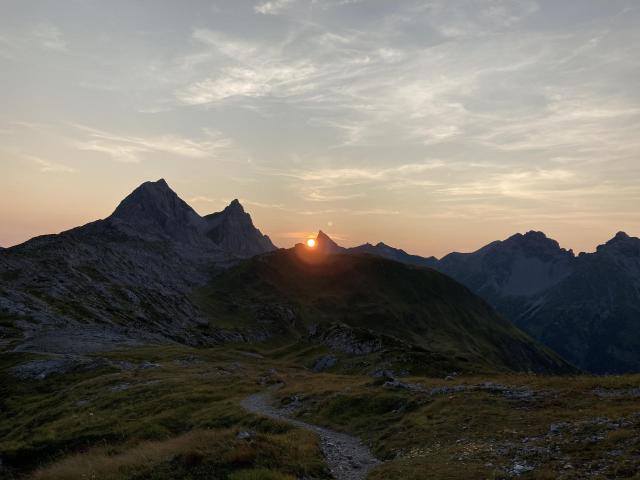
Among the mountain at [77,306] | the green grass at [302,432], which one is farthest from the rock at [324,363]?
the mountain at [77,306]

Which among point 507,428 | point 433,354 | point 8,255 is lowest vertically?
point 433,354

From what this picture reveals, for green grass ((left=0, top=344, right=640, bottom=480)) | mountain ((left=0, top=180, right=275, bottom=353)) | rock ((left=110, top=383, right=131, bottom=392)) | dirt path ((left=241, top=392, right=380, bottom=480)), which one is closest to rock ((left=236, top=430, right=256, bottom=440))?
green grass ((left=0, top=344, right=640, bottom=480))

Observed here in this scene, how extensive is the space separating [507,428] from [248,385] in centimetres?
3868

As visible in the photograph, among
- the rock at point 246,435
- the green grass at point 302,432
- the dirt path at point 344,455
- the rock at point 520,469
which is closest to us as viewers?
the rock at point 520,469

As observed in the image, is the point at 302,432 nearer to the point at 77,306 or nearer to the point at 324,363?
the point at 324,363

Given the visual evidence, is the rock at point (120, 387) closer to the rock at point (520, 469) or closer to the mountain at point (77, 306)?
the mountain at point (77, 306)

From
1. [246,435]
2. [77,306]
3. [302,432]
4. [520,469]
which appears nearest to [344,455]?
[302,432]

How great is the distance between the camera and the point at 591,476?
62.5 feet

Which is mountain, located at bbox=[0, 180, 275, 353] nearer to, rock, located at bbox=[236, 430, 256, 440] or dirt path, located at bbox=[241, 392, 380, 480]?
dirt path, located at bbox=[241, 392, 380, 480]

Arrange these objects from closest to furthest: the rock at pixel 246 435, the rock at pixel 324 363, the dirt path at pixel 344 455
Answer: the dirt path at pixel 344 455, the rock at pixel 246 435, the rock at pixel 324 363

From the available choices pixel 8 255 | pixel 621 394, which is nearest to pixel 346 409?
pixel 621 394

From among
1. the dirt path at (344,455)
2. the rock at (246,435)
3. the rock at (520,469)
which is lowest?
the dirt path at (344,455)

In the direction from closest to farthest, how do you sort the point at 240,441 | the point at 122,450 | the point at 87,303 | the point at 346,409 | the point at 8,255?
the point at 240,441, the point at 122,450, the point at 346,409, the point at 87,303, the point at 8,255

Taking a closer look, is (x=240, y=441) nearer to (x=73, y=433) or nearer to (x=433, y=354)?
(x=73, y=433)
